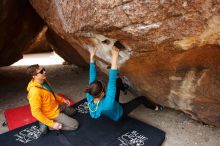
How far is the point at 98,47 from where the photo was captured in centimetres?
430

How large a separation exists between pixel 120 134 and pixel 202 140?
1262 mm

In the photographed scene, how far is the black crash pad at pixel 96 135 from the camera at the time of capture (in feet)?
13.8

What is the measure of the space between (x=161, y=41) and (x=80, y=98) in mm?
2856

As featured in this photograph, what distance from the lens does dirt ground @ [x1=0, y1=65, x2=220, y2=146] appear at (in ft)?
13.9

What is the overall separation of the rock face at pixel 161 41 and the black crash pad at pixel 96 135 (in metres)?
0.68

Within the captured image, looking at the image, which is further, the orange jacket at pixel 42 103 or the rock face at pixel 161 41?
the orange jacket at pixel 42 103

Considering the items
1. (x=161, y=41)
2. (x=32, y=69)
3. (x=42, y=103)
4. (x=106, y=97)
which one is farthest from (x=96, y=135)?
(x=161, y=41)

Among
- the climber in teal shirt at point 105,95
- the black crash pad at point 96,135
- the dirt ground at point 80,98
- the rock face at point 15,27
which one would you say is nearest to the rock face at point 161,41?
the dirt ground at point 80,98

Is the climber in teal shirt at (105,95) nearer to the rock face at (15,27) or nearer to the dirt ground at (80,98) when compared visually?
the dirt ground at (80,98)

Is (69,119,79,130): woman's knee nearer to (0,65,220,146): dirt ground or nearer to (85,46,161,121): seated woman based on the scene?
(85,46,161,121): seated woman

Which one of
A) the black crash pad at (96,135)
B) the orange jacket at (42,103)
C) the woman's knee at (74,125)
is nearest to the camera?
the orange jacket at (42,103)

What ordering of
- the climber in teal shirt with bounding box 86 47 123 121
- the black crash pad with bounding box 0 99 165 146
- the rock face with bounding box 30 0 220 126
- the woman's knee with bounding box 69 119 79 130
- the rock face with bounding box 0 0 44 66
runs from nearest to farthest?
the rock face with bounding box 30 0 220 126 → the climber in teal shirt with bounding box 86 47 123 121 → the black crash pad with bounding box 0 99 165 146 → the woman's knee with bounding box 69 119 79 130 → the rock face with bounding box 0 0 44 66

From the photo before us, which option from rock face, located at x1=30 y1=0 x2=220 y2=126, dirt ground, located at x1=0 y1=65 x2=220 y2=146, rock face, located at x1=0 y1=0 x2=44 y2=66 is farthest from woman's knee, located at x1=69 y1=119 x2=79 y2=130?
rock face, located at x1=0 y1=0 x2=44 y2=66

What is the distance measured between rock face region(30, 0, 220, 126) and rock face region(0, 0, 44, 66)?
1.32m
